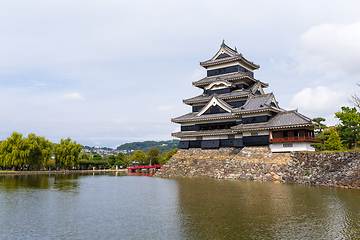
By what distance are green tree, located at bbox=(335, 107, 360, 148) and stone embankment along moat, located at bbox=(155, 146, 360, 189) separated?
15.7ft

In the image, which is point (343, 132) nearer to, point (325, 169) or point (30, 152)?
point (325, 169)

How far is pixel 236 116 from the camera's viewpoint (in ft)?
129

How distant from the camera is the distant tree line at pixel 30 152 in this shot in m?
49.4

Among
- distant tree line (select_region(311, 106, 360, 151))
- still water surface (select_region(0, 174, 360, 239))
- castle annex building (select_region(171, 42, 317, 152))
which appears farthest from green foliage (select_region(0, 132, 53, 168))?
distant tree line (select_region(311, 106, 360, 151))

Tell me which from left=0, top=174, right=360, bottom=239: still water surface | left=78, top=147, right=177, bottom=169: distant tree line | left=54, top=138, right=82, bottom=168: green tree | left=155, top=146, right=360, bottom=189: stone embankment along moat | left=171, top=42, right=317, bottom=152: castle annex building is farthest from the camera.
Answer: left=78, top=147, right=177, bottom=169: distant tree line

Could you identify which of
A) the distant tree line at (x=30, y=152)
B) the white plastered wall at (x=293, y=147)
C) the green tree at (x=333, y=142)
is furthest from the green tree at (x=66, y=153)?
the green tree at (x=333, y=142)

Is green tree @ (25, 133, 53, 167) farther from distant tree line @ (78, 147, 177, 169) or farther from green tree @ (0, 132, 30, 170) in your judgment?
distant tree line @ (78, 147, 177, 169)

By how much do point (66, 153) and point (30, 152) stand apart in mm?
10142

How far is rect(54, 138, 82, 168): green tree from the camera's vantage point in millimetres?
59969

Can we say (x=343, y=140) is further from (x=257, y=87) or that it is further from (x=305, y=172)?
(x=257, y=87)

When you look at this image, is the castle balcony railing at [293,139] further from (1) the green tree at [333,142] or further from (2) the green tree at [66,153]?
(2) the green tree at [66,153]

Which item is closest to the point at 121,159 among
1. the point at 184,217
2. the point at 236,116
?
the point at 236,116

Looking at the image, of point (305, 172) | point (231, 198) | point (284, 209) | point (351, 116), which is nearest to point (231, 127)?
point (305, 172)

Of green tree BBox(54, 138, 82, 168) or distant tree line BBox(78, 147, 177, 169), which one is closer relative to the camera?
green tree BBox(54, 138, 82, 168)
